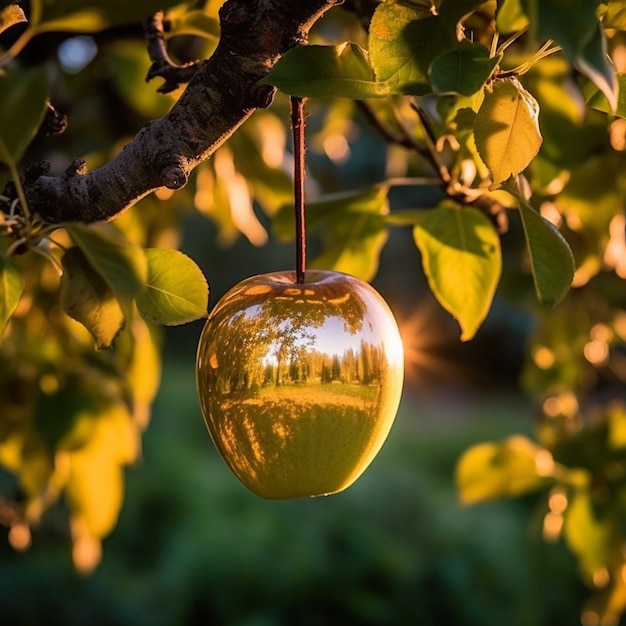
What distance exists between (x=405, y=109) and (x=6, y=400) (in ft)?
1.86

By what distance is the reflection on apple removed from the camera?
1.82 ft

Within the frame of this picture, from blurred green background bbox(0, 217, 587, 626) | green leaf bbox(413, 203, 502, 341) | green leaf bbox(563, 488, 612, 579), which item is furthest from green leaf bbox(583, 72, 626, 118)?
blurred green background bbox(0, 217, 587, 626)

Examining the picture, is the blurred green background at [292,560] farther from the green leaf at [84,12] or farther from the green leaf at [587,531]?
the green leaf at [84,12]

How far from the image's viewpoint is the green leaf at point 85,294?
49 cm

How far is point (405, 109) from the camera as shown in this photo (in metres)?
1.03

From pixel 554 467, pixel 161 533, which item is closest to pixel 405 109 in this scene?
pixel 554 467

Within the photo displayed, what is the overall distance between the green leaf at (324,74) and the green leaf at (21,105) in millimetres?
103

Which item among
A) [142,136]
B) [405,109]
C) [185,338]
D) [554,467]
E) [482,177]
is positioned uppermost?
[142,136]

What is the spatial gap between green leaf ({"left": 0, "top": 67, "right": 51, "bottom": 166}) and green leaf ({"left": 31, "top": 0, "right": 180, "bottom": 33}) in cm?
12

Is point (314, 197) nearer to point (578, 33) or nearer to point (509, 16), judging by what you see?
point (509, 16)

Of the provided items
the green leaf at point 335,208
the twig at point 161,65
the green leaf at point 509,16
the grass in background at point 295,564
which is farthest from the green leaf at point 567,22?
the grass in background at point 295,564

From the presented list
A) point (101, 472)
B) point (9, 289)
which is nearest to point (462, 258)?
point (9, 289)

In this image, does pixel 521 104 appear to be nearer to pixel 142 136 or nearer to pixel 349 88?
pixel 349 88

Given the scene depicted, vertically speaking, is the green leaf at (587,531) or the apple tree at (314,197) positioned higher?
the apple tree at (314,197)
